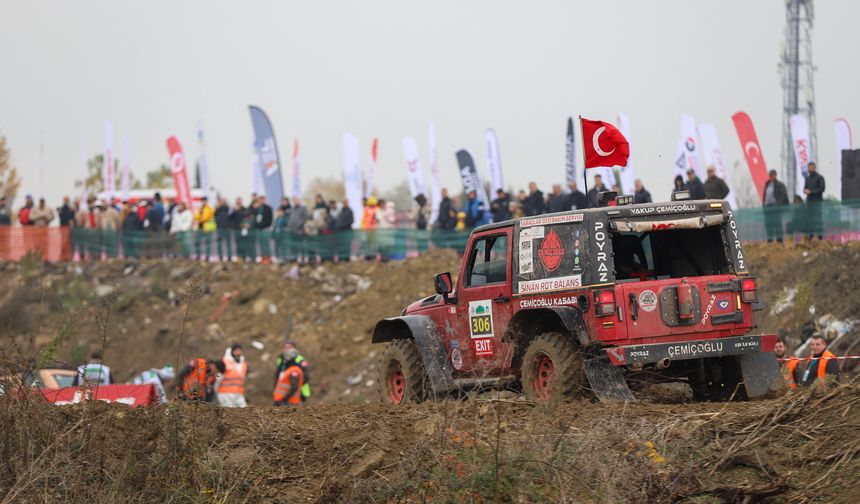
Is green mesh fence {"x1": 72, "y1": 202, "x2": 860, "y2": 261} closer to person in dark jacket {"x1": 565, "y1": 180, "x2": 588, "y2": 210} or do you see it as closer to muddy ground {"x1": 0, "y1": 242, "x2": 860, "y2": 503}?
person in dark jacket {"x1": 565, "y1": 180, "x2": 588, "y2": 210}

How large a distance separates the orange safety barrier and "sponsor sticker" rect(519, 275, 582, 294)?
2577cm

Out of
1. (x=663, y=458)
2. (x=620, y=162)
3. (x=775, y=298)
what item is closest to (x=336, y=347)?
(x=775, y=298)

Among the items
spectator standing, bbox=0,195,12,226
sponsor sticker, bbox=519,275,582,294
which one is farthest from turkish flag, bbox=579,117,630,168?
spectator standing, bbox=0,195,12,226

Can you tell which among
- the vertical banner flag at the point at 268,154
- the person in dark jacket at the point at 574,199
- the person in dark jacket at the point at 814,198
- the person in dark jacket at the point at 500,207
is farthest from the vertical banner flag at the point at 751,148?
the vertical banner flag at the point at 268,154

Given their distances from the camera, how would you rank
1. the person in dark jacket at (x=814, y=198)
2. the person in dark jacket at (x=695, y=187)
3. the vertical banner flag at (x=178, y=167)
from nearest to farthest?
the person in dark jacket at (x=695, y=187) → the person in dark jacket at (x=814, y=198) → the vertical banner flag at (x=178, y=167)


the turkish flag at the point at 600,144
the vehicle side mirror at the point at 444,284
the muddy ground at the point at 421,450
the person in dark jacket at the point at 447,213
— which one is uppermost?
the turkish flag at the point at 600,144

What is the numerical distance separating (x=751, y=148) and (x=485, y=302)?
1615 cm

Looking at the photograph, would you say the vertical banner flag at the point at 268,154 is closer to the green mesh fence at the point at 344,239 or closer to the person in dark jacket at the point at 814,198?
the green mesh fence at the point at 344,239

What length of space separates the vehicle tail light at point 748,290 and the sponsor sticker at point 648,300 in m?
0.94

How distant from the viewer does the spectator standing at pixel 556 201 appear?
23.9m

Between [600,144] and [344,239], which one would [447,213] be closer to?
[344,239]

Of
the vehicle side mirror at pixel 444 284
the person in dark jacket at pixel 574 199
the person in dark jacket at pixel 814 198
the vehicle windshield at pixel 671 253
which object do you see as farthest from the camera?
the person in dark jacket at pixel 574 199

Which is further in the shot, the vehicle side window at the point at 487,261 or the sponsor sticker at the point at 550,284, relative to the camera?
the vehicle side window at the point at 487,261

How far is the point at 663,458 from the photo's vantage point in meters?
8.00
